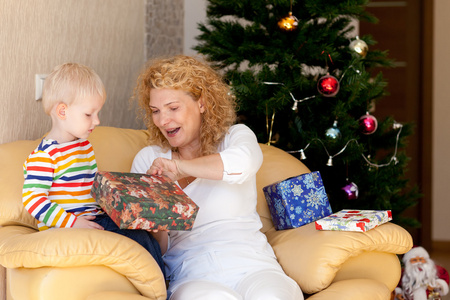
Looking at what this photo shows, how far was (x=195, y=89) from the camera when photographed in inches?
76.7

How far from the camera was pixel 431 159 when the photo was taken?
4.72 meters

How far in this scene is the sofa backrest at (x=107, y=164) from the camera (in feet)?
5.96

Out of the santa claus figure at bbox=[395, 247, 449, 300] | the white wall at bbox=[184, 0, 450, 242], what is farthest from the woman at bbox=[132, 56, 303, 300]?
the white wall at bbox=[184, 0, 450, 242]

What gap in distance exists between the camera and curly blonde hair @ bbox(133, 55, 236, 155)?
6.28 feet

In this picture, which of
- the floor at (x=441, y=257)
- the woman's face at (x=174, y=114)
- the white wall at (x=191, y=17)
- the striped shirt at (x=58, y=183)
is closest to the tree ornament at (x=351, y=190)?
the woman's face at (x=174, y=114)

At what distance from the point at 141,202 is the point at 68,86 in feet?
1.40

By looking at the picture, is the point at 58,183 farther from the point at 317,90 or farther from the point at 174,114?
the point at 317,90

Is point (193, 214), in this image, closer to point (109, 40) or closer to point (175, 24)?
point (109, 40)

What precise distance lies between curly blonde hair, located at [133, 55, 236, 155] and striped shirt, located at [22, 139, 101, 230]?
0.30 metres

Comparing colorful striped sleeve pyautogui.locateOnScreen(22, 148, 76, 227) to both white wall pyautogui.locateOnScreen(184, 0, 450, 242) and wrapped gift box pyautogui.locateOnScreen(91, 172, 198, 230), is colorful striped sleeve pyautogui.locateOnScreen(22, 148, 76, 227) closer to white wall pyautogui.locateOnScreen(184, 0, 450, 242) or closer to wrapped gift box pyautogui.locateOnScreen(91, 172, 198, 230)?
wrapped gift box pyautogui.locateOnScreen(91, 172, 198, 230)

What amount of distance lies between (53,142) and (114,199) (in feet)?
1.04

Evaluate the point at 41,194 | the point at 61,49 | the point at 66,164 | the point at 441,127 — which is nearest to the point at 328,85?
the point at 61,49

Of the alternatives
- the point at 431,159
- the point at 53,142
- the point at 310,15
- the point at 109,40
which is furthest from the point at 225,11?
the point at 431,159

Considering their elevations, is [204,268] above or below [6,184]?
below
